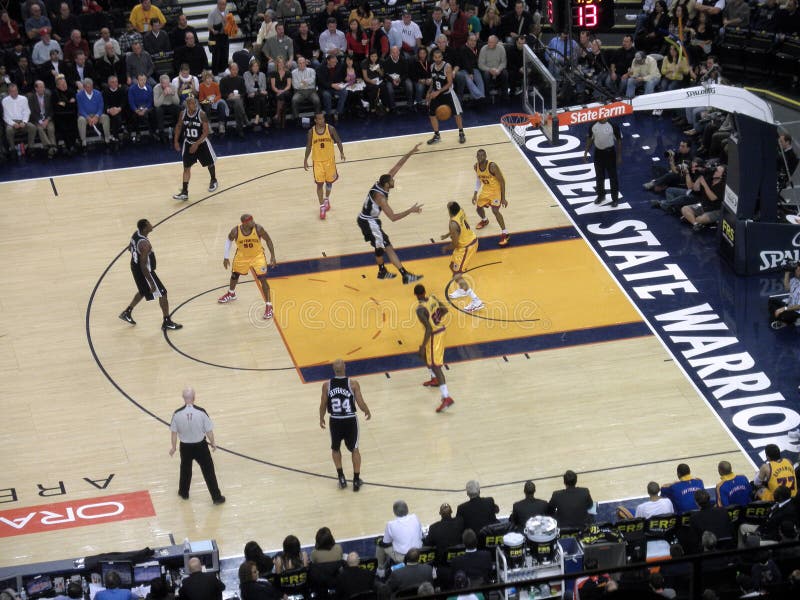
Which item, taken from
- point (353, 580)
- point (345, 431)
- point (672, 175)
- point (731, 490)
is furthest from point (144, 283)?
point (672, 175)

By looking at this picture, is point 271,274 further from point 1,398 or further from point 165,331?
point 1,398

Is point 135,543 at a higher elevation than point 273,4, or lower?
lower

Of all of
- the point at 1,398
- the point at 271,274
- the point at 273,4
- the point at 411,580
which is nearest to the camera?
the point at 411,580

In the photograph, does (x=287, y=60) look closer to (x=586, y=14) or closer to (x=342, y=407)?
(x=586, y=14)

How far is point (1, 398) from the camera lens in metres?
18.1

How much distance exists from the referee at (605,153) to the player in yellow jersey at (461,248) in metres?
3.23

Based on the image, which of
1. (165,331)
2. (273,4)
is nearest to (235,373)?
(165,331)

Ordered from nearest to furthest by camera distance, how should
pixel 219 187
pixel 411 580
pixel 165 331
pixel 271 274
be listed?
pixel 411 580 < pixel 165 331 < pixel 271 274 < pixel 219 187

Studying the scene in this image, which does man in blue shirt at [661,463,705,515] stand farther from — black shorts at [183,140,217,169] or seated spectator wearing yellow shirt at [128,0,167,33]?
seated spectator wearing yellow shirt at [128,0,167,33]

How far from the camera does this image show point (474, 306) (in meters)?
19.8

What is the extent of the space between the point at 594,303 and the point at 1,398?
8593 millimetres

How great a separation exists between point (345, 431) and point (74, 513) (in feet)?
11.1

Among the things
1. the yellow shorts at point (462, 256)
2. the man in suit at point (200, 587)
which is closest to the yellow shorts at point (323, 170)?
the yellow shorts at point (462, 256)

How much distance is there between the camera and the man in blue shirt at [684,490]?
14.4 metres
